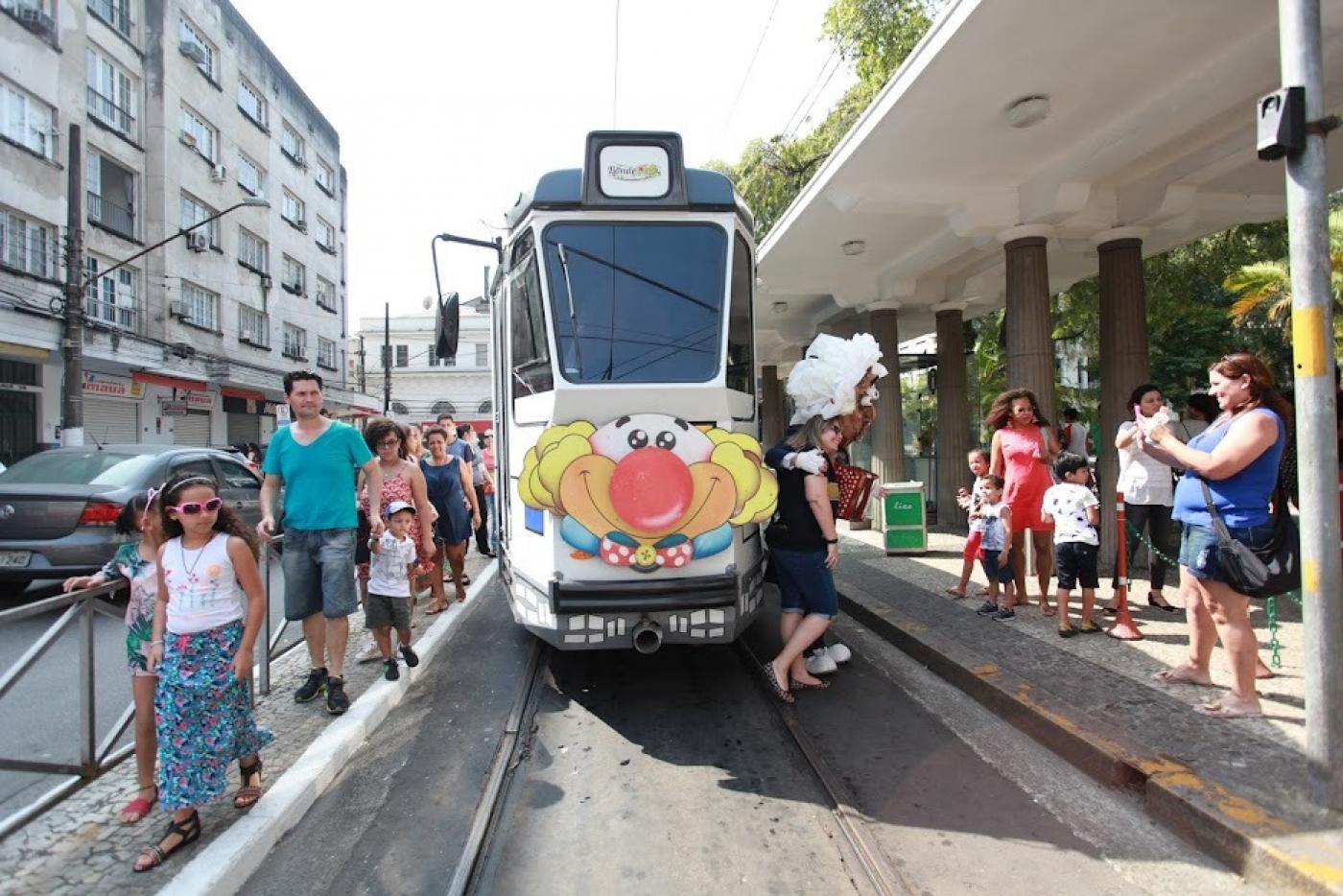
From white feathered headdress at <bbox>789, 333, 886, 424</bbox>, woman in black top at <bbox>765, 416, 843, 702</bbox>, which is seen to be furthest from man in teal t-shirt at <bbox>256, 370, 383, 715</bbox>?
white feathered headdress at <bbox>789, 333, 886, 424</bbox>

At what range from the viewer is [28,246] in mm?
16484

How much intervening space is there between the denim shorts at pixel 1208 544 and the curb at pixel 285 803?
14.6 ft

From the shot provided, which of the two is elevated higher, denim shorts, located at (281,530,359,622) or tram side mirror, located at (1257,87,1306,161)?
tram side mirror, located at (1257,87,1306,161)

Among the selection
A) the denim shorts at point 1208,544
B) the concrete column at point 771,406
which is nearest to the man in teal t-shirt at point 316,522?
the denim shorts at point 1208,544

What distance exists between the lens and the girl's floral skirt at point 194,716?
118 inches

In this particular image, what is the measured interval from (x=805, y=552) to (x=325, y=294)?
3366cm

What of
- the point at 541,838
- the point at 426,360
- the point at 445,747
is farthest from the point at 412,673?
the point at 426,360

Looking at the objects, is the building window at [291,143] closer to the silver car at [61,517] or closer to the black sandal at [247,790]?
the silver car at [61,517]

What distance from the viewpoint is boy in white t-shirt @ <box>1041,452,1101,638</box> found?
5457 millimetres

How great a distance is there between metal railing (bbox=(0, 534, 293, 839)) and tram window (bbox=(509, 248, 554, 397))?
2286mm

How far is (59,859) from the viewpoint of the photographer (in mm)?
2889

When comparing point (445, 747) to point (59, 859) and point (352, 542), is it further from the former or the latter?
point (59, 859)

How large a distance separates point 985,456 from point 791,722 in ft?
12.9

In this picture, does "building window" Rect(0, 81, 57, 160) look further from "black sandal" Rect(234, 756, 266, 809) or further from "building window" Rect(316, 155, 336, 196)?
"black sandal" Rect(234, 756, 266, 809)
